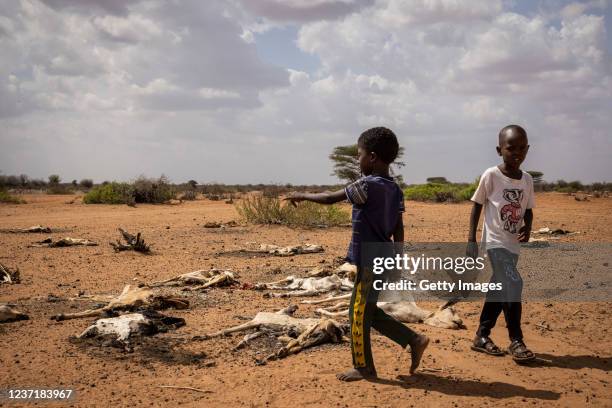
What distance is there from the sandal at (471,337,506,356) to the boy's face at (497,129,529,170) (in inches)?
56.2

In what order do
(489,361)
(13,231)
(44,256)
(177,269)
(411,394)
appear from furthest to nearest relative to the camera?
(13,231), (44,256), (177,269), (489,361), (411,394)

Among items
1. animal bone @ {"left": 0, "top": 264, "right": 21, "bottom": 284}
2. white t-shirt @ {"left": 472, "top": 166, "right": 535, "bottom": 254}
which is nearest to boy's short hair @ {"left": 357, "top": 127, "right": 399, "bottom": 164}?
white t-shirt @ {"left": 472, "top": 166, "right": 535, "bottom": 254}

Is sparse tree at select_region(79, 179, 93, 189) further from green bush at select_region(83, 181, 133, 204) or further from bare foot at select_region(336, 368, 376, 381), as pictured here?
bare foot at select_region(336, 368, 376, 381)

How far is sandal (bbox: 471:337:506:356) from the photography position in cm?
438

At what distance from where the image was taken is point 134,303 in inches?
221

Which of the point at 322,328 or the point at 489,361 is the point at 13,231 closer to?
the point at 322,328

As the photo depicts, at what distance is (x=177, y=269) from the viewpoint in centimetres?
848

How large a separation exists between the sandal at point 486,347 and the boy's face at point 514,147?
1.43 metres

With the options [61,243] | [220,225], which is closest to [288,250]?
[61,243]

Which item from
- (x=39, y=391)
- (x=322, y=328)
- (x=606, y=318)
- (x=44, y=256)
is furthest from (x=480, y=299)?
(x=44, y=256)

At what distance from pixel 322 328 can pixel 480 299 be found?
2776 millimetres

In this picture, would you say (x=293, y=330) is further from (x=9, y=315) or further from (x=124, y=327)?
(x=9, y=315)

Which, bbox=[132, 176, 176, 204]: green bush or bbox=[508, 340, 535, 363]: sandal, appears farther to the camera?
bbox=[132, 176, 176, 204]: green bush

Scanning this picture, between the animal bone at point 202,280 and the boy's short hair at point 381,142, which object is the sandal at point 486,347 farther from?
the animal bone at point 202,280
